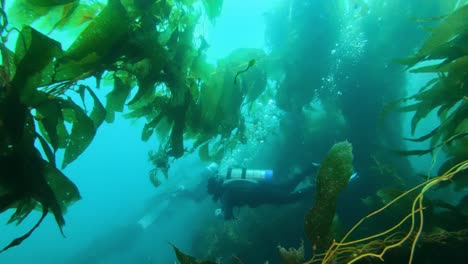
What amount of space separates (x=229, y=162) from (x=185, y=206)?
8662 millimetres

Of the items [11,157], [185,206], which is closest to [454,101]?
[11,157]

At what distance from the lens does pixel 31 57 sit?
4.22 ft

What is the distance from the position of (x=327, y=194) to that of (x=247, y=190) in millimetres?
5249

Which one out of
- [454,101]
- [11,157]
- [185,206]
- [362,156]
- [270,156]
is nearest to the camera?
Answer: [11,157]

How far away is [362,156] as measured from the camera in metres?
6.71

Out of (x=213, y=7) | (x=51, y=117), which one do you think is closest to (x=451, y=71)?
(x=213, y=7)

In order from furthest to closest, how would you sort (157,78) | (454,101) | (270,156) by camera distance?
(270,156), (454,101), (157,78)

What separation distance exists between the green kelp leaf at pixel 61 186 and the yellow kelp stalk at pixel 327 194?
117 centimetres

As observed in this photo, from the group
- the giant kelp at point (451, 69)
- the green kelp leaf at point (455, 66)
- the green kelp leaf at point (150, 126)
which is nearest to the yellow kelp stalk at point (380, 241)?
the giant kelp at point (451, 69)

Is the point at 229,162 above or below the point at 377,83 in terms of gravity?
above

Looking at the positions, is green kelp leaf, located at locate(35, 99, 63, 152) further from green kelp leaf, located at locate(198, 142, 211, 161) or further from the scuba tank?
the scuba tank

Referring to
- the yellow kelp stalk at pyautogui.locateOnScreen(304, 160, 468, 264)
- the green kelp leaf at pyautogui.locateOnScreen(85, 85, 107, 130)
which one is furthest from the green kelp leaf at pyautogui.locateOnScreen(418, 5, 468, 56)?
the green kelp leaf at pyautogui.locateOnScreen(85, 85, 107, 130)

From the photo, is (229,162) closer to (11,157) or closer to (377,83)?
(377,83)

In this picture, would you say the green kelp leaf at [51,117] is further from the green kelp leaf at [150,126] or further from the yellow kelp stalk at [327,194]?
the yellow kelp stalk at [327,194]
